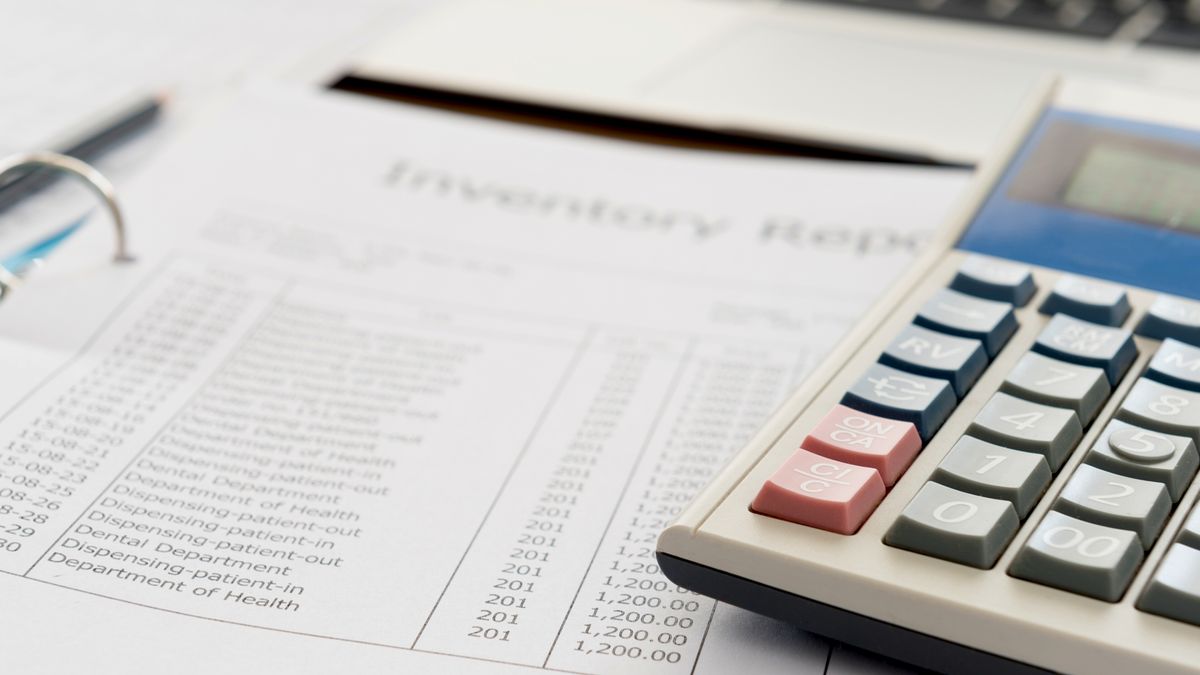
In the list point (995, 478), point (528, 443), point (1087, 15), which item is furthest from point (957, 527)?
point (1087, 15)

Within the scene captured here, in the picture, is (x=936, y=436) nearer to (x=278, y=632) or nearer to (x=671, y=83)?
(x=278, y=632)

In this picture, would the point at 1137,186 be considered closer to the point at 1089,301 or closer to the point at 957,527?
the point at 1089,301

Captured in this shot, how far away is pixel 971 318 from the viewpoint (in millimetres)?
317

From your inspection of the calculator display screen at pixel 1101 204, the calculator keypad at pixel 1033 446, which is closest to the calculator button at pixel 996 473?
the calculator keypad at pixel 1033 446

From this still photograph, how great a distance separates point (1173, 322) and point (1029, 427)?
0.22 feet

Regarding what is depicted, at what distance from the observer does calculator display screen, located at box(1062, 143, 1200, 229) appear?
371 millimetres

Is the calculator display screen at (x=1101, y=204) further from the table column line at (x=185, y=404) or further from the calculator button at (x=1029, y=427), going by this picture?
the table column line at (x=185, y=404)

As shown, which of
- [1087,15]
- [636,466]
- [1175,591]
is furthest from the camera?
[1087,15]

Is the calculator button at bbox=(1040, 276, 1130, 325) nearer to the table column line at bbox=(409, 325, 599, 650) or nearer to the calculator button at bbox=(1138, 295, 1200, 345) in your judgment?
the calculator button at bbox=(1138, 295, 1200, 345)

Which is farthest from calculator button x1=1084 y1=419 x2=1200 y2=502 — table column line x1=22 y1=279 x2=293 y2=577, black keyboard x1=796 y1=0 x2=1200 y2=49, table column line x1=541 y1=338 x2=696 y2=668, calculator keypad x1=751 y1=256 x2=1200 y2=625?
black keyboard x1=796 y1=0 x2=1200 y2=49

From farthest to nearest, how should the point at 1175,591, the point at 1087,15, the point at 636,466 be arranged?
the point at 1087,15 < the point at 636,466 < the point at 1175,591

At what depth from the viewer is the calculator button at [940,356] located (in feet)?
0.96

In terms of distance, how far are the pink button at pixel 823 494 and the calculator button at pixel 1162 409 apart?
0.06 m

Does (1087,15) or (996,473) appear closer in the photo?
(996,473)
